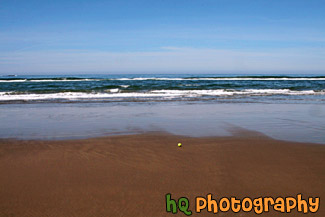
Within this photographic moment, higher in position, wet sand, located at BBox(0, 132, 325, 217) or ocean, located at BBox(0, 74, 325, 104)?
ocean, located at BBox(0, 74, 325, 104)

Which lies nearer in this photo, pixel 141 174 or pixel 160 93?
pixel 141 174

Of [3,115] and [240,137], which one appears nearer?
[240,137]

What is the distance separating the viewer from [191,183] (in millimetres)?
3621

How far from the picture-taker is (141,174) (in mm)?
3918

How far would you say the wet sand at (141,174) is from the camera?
3.13 m

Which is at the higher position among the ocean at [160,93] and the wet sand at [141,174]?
the ocean at [160,93]

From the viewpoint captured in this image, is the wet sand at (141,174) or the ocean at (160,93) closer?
the wet sand at (141,174)

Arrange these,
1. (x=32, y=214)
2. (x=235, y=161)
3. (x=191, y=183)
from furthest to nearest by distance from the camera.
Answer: (x=235, y=161)
(x=191, y=183)
(x=32, y=214)

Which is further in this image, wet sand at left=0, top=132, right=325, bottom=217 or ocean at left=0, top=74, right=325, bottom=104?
ocean at left=0, top=74, right=325, bottom=104

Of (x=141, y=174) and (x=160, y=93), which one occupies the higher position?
(x=160, y=93)

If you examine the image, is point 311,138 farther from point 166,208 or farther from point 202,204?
point 166,208

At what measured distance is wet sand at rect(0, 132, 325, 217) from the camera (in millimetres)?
3133

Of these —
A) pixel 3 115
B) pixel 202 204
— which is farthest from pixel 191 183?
pixel 3 115

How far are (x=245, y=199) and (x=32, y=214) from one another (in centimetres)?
248
